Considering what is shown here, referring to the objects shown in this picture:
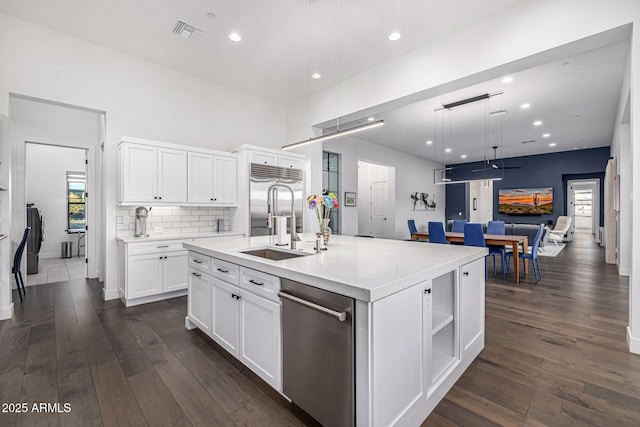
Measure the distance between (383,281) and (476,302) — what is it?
55.5 inches

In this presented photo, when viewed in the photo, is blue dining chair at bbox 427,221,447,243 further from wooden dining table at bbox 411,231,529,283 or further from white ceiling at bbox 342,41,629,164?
white ceiling at bbox 342,41,629,164

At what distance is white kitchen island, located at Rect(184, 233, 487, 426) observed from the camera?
1.32m

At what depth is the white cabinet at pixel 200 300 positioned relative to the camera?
254 cm

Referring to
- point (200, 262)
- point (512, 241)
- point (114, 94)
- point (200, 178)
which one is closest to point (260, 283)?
point (200, 262)

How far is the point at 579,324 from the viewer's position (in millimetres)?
3066

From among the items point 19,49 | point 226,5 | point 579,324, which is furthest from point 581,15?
point 19,49

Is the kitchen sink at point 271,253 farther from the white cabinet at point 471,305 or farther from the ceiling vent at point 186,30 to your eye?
the ceiling vent at point 186,30

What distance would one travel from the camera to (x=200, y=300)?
2691 millimetres

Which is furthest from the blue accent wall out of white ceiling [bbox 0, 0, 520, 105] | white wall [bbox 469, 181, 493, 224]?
white ceiling [bbox 0, 0, 520, 105]

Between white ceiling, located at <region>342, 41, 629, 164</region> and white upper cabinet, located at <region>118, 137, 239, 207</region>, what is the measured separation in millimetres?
3552

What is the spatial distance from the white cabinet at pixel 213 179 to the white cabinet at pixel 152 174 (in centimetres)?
13

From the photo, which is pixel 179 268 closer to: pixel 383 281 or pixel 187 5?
pixel 187 5

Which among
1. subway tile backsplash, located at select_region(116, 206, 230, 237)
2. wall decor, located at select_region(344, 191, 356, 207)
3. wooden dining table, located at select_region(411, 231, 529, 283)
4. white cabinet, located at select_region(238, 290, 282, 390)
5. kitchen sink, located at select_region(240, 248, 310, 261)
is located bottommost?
white cabinet, located at select_region(238, 290, 282, 390)

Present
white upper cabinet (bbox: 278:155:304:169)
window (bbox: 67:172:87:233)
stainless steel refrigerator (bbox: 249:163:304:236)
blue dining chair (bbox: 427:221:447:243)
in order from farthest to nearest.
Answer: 1. window (bbox: 67:172:87:233)
2. blue dining chair (bbox: 427:221:447:243)
3. white upper cabinet (bbox: 278:155:304:169)
4. stainless steel refrigerator (bbox: 249:163:304:236)
